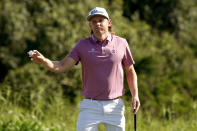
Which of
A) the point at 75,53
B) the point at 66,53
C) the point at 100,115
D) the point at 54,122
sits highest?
the point at 66,53

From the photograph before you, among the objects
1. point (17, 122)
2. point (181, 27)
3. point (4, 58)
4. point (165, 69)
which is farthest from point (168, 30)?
point (17, 122)

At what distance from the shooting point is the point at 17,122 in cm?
470

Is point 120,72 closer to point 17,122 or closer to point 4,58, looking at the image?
point 17,122

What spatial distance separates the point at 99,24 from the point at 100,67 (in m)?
0.34

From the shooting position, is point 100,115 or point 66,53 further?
point 66,53

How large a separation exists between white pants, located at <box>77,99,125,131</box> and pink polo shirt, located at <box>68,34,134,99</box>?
6 centimetres

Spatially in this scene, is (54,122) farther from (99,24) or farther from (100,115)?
(99,24)

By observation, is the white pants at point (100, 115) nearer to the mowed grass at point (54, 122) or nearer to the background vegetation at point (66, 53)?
the mowed grass at point (54, 122)

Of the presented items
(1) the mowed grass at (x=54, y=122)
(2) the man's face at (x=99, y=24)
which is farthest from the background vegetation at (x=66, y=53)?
(2) the man's face at (x=99, y=24)

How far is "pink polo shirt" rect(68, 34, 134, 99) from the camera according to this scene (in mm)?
3342

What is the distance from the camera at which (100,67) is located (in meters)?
3.34

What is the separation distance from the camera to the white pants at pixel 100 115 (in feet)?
10.8

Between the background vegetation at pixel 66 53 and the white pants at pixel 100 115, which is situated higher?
the background vegetation at pixel 66 53

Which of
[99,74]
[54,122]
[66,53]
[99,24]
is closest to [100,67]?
[99,74]
